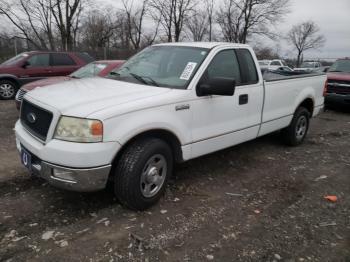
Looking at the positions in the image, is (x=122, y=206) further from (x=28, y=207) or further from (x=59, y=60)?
(x=59, y=60)

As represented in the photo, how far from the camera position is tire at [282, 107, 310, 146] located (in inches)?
236

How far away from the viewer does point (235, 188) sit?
435cm

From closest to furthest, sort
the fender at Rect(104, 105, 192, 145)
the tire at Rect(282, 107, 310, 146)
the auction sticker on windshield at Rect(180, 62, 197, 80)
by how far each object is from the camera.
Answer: the fender at Rect(104, 105, 192, 145), the auction sticker on windshield at Rect(180, 62, 197, 80), the tire at Rect(282, 107, 310, 146)

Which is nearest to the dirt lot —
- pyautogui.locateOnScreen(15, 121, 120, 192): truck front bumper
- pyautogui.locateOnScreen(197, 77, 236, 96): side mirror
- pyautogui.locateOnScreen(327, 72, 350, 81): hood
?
pyautogui.locateOnScreen(15, 121, 120, 192): truck front bumper

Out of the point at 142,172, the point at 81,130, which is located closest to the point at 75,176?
the point at 81,130

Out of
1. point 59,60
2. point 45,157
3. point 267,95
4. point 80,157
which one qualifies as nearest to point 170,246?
point 80,157

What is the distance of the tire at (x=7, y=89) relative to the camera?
10.7m

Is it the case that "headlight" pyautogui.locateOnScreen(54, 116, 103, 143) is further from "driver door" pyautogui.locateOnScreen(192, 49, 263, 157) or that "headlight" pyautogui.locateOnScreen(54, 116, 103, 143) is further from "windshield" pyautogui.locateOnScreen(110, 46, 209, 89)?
"driver door" pyautogui.locateOnScreen(192, 49, 263, 157)

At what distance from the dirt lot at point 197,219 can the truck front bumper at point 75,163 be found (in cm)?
53

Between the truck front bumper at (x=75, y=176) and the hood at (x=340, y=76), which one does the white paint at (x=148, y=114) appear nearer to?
the truck front bumper at (x=75, y=176)

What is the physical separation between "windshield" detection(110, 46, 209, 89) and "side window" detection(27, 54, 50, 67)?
7338 millimetres

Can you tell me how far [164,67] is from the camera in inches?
166

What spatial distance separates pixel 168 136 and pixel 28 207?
176 cm

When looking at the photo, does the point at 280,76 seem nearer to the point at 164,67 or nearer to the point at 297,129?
the point at 297,129
